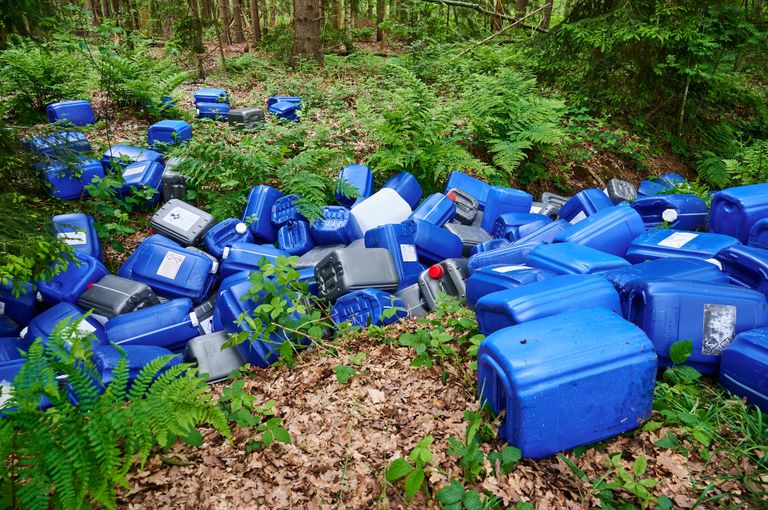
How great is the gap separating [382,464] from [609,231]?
310cm

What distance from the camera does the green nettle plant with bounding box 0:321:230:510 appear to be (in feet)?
5.73

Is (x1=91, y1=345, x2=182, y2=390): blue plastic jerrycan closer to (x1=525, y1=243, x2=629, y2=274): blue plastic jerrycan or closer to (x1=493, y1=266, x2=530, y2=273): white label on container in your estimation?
(x1=493, y1=266, x2=530, y2=273): white label on container

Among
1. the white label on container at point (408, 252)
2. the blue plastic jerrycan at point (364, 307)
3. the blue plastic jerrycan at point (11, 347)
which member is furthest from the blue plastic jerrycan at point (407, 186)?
the blue plastic jerrycan at point (11, 347)

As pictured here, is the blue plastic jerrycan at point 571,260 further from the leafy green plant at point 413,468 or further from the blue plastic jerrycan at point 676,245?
the leafy green plant at point 413,468

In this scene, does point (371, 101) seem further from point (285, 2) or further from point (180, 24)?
point (285, 2)

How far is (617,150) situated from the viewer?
755cm

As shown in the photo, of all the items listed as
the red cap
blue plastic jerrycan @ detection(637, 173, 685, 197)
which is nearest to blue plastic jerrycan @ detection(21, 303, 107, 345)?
the red cap

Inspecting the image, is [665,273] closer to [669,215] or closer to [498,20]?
[669,215]

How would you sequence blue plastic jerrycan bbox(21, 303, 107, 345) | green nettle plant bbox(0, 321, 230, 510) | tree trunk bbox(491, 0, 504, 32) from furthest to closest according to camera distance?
tree trunk bbox(491, 0, 504, 32) < blue plastic jerrycan bbox(21, 303, 107, 345) < green nettle plant bbox(0, 321, 230, 510)

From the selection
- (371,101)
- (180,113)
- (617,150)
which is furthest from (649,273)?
(180,113)

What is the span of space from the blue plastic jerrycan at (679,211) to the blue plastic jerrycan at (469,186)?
181 cm

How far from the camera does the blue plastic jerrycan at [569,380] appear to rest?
2145mm

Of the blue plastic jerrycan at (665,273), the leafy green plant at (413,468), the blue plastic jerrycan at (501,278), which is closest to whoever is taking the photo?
the leafy green plant at (413,468)

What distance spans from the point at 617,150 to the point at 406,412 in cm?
658
